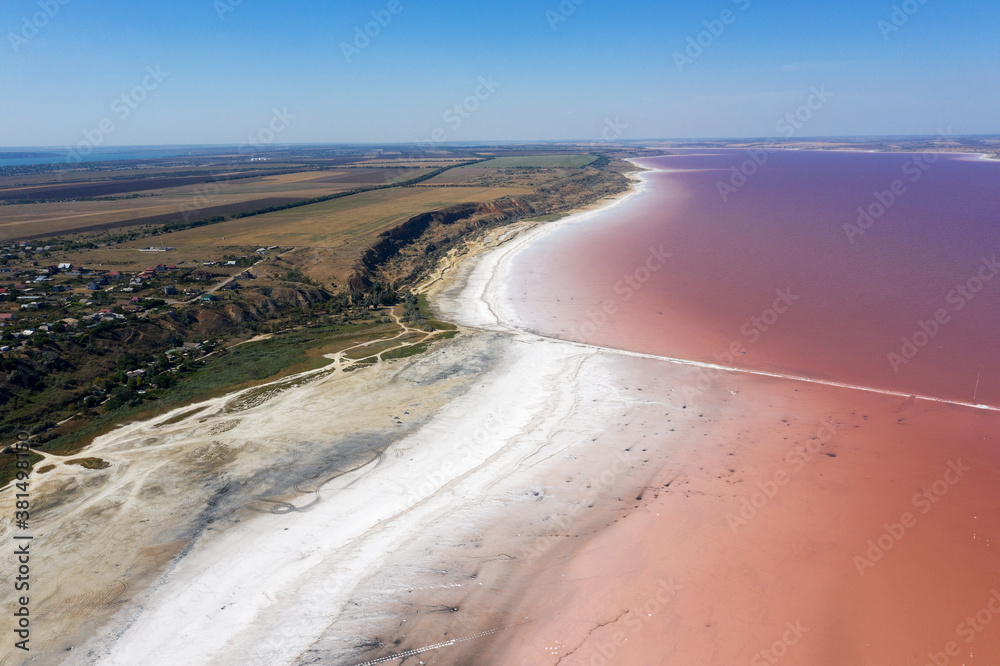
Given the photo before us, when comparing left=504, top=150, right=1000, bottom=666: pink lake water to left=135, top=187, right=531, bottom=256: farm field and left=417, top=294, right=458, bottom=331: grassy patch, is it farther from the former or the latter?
left=135, top=187, right=531, bottom=256: farm field

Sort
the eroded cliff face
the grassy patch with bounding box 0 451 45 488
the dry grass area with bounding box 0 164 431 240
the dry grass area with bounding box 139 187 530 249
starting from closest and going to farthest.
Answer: the grassy patch with bounding box 0 451 45 488, the eroded cliff face, the dry grass area with bounding box 139 187 530 249, the dry grass area with bounding box 0 164 431 240

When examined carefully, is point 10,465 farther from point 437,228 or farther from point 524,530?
point 437,228

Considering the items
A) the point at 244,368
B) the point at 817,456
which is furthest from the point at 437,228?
the point at 817,456

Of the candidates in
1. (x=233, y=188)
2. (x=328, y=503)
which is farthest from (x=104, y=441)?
(x=233, y=188)

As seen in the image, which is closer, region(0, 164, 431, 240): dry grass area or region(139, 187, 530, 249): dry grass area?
region(139, 187, 530, 249): dry grass area

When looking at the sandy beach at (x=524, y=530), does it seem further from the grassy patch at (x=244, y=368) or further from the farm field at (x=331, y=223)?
the farm field at (x=331, y=223)

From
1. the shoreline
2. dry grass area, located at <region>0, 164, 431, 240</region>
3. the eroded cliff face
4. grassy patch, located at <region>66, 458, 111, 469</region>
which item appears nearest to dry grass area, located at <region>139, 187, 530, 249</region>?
the eroded cliff face

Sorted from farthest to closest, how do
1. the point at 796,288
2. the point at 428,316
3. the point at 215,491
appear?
the point at 796,288
the point at 428,316
the point at 215,491

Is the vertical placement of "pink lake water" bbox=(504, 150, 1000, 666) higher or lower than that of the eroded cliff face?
lower
